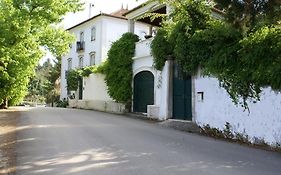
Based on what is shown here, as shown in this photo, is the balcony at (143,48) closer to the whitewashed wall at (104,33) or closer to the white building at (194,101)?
the white building at (194,101)

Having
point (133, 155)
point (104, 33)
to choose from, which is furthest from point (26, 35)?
point (104, 33)

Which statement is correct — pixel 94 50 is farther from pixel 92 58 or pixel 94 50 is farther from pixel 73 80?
pixel 73 80

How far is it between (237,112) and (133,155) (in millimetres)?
5503

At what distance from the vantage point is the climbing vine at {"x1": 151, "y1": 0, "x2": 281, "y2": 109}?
11953 mm

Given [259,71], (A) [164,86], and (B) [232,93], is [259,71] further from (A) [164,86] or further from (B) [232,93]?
(A) [164,86]

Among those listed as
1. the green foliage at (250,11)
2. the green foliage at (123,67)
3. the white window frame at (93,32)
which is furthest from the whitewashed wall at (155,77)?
the white window frame at (93,32)

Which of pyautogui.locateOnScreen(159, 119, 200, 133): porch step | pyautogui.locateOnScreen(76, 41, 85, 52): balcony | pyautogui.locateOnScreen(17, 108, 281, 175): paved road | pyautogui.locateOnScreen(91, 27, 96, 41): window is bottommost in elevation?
pyautogui.locateOnScreen(17, 108, 281, 175): paved road

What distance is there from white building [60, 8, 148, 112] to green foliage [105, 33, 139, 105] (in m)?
2.59

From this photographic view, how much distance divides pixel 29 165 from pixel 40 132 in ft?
18.7

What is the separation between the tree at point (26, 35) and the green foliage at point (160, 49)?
608 cm

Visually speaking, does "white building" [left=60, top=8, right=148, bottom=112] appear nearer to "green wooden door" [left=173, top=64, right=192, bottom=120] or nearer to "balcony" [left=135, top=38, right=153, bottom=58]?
"balcony" [left=135, top=38, right=153, bottom=58]

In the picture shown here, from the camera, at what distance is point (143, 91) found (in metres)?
23.7

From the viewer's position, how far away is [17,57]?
2262 centimetres

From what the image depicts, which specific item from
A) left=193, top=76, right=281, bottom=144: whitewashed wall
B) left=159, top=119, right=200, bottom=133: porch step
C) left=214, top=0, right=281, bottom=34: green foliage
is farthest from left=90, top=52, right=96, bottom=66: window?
left=214, top=0, right=281, bottom=34: green foliage
